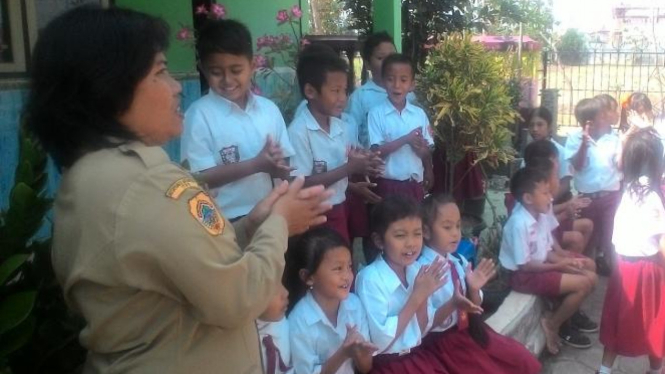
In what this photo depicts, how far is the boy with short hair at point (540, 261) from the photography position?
151 inches

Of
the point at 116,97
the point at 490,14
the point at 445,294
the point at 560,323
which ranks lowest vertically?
the point at 560,323

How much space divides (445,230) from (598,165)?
7.65 ft

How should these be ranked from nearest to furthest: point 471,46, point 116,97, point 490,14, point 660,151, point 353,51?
1. point 116,97
2. point 660,151
3. point 471,46
4. point 353,51
5. point 490,14

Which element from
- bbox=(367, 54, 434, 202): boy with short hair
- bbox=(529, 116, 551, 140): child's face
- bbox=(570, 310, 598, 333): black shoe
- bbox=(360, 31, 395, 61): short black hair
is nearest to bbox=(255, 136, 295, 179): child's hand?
bbox=(367, 54, 434, 202): boy with short hair

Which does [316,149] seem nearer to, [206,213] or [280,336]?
[280,336]

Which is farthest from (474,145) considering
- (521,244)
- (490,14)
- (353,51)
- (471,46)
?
(490,14)

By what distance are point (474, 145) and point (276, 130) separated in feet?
6.53

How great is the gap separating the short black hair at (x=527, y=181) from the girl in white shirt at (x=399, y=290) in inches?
47.2

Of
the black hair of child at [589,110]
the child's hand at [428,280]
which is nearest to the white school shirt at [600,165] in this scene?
the black hair of child at [589,110]

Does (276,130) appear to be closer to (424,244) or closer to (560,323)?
(424,244)

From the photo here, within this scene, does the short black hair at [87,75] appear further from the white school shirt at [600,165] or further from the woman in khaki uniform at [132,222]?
the white school shirt at [600,165]

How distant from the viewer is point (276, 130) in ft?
9.84

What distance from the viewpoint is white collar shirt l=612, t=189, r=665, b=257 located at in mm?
3543

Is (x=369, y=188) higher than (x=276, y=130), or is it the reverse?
(x=276, y=130)
